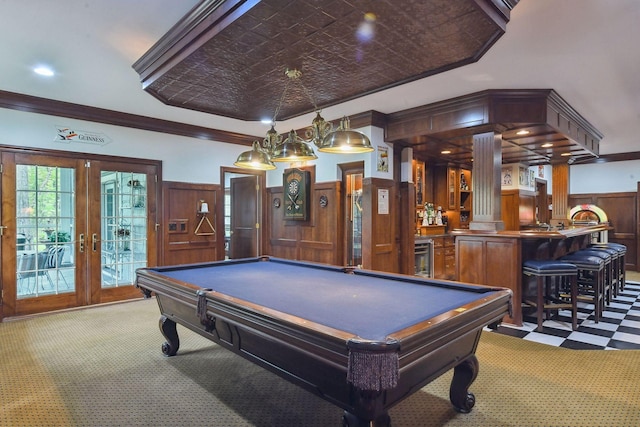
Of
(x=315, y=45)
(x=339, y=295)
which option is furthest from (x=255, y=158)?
(x=339, y=295)

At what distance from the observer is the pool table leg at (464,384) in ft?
7.37

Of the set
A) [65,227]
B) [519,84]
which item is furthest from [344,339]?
[65,227]

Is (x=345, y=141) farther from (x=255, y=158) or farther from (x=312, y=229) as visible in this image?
(x=312, y=229)

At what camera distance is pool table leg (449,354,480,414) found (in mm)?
2246

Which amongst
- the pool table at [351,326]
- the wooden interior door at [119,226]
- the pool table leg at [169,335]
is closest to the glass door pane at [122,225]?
the wooden interior door at [119,226]

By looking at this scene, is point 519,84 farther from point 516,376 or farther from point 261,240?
point 261,240

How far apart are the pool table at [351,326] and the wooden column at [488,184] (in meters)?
2.21

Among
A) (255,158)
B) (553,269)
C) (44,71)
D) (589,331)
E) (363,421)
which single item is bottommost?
(589,331)

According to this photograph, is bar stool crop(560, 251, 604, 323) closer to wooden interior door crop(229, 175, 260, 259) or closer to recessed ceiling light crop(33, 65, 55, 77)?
wooden interior door crop(229, 175, 260, 259)

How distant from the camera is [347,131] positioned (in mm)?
2686

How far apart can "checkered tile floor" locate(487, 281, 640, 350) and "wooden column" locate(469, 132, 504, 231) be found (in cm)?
117

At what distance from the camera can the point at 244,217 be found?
707 cm

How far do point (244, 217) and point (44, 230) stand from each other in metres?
3.23

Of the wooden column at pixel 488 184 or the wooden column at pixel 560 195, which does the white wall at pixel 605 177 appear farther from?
the wooden column at pixel 488 184
